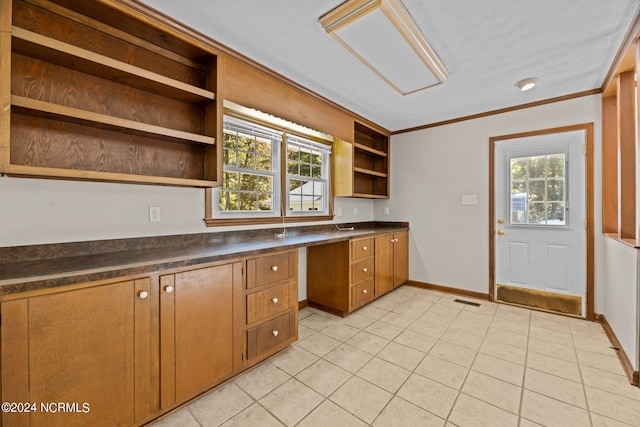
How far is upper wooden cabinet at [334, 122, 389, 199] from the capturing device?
3586mm

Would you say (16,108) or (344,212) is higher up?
(16,108)

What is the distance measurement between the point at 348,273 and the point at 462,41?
7.69ft

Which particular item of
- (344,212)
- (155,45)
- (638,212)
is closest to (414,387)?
(638,212)

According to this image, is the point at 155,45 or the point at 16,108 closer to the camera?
the point at 16,108

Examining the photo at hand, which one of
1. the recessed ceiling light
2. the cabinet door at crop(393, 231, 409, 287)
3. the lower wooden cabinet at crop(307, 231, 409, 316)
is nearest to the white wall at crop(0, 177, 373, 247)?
the lower wooden cabinet at crop(307, 231, 409, 316)

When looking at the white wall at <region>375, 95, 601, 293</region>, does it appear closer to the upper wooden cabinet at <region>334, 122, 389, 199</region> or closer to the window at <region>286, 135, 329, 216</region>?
the upper wooden cabinet at <region>334, 122, 389, 199</region>

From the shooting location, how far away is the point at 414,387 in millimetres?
1855

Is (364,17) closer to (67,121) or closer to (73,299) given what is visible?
(67,121)

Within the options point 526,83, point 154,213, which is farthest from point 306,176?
point 526,83

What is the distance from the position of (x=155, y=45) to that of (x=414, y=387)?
312 cm

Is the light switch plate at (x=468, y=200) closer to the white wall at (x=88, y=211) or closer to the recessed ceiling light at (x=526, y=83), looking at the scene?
the recessed ceiling light at (x=526, y=83)

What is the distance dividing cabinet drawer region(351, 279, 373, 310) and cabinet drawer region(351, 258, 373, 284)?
0.06m

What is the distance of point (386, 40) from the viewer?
6.56 feet

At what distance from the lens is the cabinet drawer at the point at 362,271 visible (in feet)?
9.96
